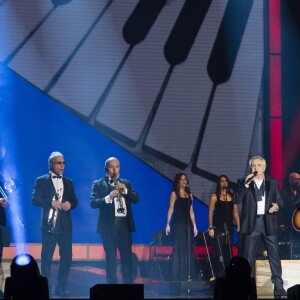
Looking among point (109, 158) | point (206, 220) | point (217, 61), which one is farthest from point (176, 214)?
point (217, 61)

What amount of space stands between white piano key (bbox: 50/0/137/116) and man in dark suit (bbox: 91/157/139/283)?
1.08 metres

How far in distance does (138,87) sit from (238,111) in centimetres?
123

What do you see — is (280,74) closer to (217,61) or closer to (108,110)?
(217,61)

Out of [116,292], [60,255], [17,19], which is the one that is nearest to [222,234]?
[60,255]

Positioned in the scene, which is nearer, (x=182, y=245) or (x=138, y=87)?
(x=182, y=245)

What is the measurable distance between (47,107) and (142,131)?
114 cm

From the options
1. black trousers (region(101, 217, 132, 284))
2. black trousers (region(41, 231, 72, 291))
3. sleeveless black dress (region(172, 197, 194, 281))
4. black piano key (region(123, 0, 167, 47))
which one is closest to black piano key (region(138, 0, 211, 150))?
black piano key (region(123, 0, 167, 47))

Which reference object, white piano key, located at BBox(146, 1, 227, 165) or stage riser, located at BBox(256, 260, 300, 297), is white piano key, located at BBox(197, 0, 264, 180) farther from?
stage riser, located at BBox(256, 260, 300, 297)

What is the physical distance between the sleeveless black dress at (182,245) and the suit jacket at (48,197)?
123 cm

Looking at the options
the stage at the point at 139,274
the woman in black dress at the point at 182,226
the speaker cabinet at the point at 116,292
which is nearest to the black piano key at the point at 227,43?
the woman in black dress at the point at 182,226

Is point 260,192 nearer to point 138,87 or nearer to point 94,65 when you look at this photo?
point 138,87

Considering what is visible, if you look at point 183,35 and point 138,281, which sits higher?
point 183,35

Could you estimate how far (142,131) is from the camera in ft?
33.4

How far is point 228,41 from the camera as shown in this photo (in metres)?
10.4
